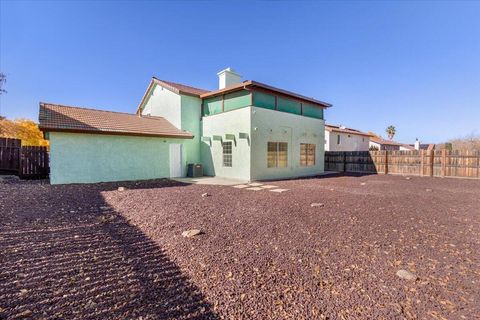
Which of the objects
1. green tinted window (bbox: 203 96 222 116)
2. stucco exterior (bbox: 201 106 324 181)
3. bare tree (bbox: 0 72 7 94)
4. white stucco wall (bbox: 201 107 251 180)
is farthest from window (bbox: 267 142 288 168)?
bare tree (bbox: 0 72 7 94)

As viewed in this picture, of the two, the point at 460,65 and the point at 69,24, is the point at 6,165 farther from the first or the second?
the point at 460,65

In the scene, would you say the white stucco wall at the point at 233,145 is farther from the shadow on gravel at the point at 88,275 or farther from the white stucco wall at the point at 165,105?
the shadow on gravel at the point at 88,275

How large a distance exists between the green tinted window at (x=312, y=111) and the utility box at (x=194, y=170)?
27.1 ft

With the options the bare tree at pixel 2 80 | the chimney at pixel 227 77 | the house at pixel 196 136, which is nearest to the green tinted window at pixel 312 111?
the house at pixel 196 136

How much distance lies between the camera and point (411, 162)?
1547 centimetres

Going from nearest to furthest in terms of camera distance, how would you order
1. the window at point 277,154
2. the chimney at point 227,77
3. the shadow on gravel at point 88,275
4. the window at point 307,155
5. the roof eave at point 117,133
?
the shadow on gravel at point 88,275 → the roof eave at point 117,133 → the window at point 277,154 → the window at point 307,155 → the chimney at point 227,77

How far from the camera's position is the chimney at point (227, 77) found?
49.4 ft

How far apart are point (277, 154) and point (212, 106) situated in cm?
530

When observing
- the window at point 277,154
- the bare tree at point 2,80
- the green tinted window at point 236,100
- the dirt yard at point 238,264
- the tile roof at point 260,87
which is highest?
the bare tree at point 2,80

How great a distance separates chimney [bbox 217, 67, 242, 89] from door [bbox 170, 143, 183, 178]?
5.51 m

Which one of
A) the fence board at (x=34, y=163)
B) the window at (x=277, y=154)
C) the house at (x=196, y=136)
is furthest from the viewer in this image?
the window at (x=277, y=154)

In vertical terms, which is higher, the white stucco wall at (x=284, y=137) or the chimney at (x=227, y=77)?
the chimney at (x=227, y=77)

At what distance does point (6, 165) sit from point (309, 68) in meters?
22.7

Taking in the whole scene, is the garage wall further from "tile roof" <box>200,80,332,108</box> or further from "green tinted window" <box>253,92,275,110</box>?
"green tinted window" <box>253,92,275,110</box>
